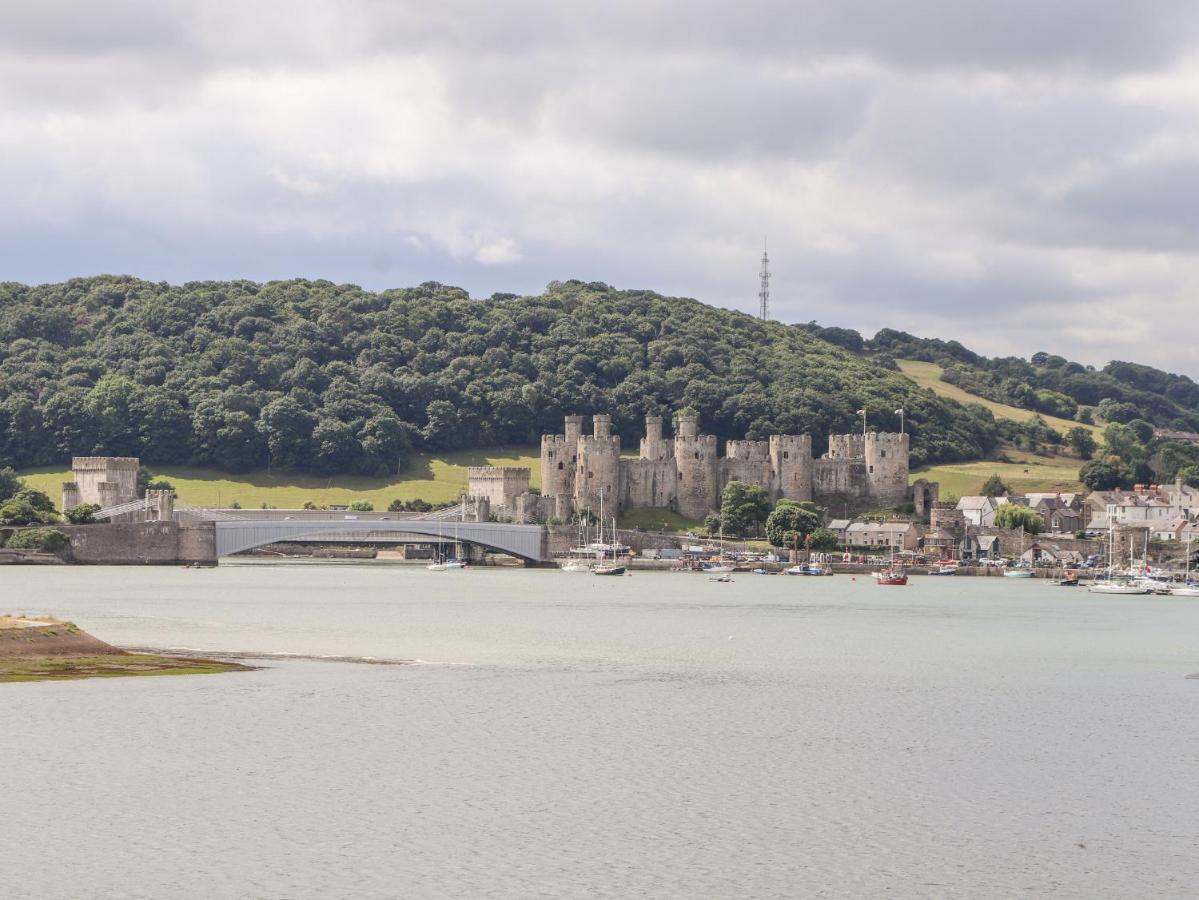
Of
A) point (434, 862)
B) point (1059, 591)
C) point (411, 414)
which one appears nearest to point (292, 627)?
point (434, 862)

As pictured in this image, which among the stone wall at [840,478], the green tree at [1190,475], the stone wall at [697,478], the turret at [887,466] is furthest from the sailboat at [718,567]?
the green tree at [1190,475]

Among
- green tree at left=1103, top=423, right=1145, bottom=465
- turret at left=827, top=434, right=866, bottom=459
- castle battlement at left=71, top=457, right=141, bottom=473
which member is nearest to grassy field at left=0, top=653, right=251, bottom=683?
castle battlement at left=71, top=457, right=141, bottom=473

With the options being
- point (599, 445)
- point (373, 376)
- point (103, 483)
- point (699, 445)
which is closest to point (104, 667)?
point (599, 445)

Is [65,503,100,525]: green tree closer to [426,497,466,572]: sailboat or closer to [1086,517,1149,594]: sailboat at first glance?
[426,497,466,572]: sailboat

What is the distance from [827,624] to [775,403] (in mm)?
82653

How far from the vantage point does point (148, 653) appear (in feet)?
125

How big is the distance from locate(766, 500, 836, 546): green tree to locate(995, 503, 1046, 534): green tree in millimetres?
13178

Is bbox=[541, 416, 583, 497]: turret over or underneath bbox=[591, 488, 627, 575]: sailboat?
over

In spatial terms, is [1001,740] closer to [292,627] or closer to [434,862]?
[434,862]

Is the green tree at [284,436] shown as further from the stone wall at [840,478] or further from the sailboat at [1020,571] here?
the sailboat at [1020,571]

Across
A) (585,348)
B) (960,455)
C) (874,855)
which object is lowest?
(874,855)

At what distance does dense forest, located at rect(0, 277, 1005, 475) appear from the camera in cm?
12669

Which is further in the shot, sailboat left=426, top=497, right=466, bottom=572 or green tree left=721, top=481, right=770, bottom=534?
green tree left=721, top=481, right=770, bottom=534

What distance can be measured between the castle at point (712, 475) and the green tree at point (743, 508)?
156 inches
